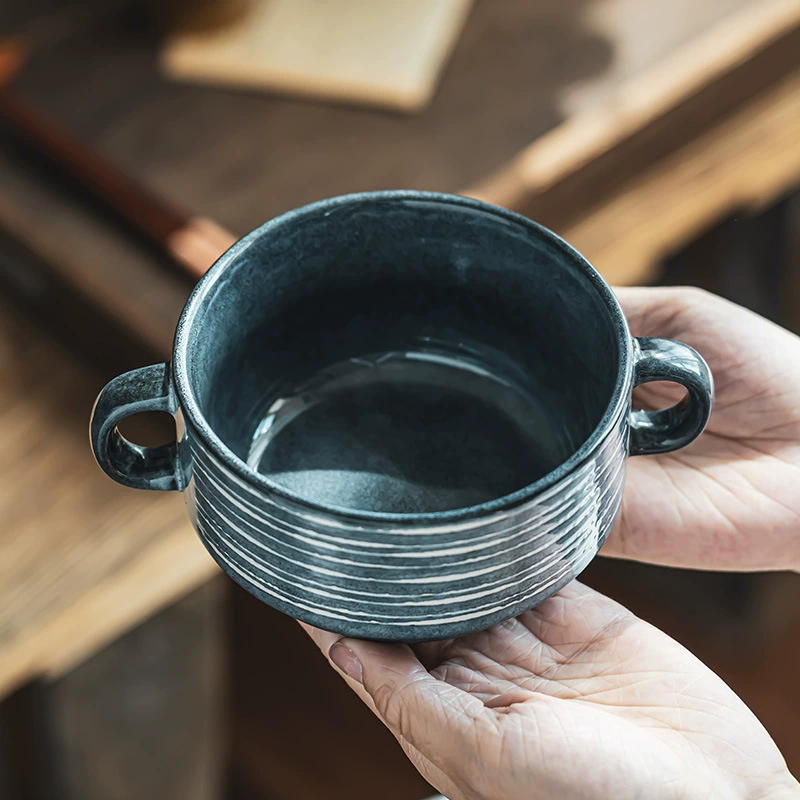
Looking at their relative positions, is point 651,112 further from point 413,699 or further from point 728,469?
point 413,699

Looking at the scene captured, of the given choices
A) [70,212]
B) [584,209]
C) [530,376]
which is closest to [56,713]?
[70,212]

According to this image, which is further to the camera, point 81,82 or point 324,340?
point 81,82

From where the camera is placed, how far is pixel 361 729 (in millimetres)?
1358

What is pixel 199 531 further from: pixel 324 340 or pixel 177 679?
pixel 177 679

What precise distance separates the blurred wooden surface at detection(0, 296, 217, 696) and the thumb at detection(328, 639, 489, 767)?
0.30 metres

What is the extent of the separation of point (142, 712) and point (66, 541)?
0.25 m

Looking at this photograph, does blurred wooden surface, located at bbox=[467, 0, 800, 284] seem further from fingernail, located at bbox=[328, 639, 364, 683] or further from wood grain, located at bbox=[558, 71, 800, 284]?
fingernail, located at bbox=[328, 639, 364, 683]

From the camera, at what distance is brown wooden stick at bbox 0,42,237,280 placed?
0.84 meters

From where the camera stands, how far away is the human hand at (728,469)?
0.69 m

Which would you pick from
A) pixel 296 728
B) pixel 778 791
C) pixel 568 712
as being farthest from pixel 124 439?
pixel 296 728

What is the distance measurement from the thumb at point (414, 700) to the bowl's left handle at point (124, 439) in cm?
13

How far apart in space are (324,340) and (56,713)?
0.45 m

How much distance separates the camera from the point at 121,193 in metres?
0.89

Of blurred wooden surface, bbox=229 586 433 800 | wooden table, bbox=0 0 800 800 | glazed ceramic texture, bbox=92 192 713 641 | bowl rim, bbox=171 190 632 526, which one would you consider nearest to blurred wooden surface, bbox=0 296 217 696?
wooden table, bbox=0 0 800 800
